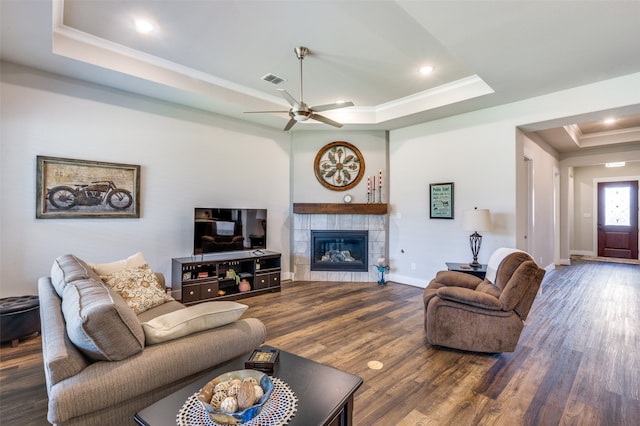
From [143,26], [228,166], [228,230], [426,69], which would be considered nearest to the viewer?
[143,26]

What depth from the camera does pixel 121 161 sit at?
3928 mm

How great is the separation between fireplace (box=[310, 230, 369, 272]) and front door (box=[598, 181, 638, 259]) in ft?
24.8

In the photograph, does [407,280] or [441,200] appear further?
[407,280]

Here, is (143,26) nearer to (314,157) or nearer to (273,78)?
(273,78)

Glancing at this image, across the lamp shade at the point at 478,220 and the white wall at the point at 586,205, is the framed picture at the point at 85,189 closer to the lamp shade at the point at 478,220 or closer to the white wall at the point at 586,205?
the lamp shade at the point at 478,220

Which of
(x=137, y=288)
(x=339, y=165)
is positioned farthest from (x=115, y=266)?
(x=339, y=165)

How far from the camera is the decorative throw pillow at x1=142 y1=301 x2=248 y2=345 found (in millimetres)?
1539

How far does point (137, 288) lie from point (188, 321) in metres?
1.34

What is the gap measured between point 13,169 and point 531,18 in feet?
16.9

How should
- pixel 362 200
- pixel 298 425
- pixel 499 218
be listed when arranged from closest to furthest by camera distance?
1. pixel 298 425
2. pixel 499 218
3. pixel 362 200

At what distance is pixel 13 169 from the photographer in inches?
127

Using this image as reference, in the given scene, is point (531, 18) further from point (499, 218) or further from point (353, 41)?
point (499, 218)

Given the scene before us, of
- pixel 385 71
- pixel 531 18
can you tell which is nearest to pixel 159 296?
pixel 385 71

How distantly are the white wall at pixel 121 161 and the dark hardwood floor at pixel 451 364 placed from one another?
45.2 inches
